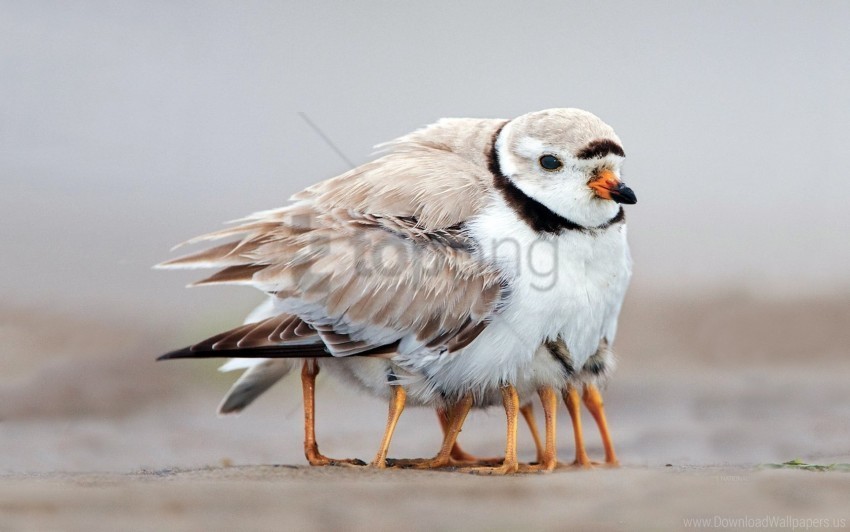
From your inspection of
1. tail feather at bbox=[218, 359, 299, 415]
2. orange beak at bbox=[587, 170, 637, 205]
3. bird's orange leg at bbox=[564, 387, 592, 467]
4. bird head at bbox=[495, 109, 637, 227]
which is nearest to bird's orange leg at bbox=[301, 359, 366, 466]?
tail feather at bbox=[218, 359, 299, 415]

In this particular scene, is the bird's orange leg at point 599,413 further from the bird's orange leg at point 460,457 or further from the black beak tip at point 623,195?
the black beak tip at point 623,195

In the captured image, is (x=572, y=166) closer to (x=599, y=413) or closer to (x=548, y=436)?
(x=548, y=436)

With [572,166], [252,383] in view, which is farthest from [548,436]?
[252,383]

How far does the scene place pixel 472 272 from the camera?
235 inches

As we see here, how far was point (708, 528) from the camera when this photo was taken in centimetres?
484

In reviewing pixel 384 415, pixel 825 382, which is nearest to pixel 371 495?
pixel 384 415

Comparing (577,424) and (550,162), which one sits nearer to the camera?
(550,162)

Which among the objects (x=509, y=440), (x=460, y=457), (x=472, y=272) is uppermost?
(x=472, y=272)

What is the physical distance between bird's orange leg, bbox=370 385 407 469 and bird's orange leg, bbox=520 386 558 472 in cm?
79

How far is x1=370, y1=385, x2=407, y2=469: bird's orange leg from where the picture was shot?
239 inches

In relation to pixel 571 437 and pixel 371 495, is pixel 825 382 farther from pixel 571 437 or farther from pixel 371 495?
pixel 371 495

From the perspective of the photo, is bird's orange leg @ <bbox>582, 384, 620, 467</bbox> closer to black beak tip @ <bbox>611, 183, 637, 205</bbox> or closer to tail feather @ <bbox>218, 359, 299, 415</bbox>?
black beak tip @ <bbox>611, 183, 637, 205</bbox>

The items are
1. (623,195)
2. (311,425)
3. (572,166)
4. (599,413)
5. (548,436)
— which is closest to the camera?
(623,195)

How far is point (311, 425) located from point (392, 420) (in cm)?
64
